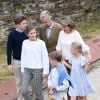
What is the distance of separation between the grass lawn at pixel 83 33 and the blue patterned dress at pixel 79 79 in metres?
3.09

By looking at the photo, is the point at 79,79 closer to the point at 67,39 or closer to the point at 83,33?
the point at 67,39

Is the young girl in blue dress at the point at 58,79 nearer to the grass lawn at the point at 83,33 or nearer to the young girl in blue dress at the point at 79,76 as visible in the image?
the young girl in blue dress at the point at 79,76

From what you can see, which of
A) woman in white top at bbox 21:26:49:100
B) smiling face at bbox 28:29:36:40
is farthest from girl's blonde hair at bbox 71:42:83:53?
smiling face at bbox 28:29:36:40

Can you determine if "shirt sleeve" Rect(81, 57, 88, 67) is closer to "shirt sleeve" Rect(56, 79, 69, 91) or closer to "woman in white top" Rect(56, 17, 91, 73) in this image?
"woman in white top" Rect(56, 17, 91, 73)

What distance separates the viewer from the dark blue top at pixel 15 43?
28.0ft

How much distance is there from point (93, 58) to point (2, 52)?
3486mm

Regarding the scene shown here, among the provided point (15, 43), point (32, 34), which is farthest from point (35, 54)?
point (15, 43)

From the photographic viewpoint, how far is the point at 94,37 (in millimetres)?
15203

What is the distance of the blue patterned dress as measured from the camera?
8.31m

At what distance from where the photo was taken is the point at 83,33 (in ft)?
54.9

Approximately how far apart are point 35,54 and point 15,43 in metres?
0.53

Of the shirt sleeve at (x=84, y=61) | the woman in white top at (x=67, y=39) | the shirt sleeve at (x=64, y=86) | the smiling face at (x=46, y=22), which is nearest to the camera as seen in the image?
the shirt sleeve at (x=64, y=86)

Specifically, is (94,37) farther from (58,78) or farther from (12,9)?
(58,78)

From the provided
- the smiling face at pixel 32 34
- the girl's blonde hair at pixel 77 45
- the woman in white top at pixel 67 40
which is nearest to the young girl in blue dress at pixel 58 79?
the girl's blonde hair at pixel 77 45
